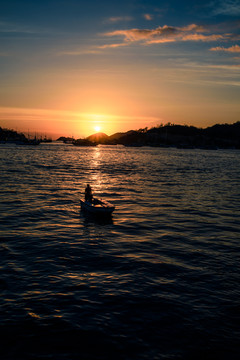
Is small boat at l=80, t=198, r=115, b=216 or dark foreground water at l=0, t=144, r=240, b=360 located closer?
dark foreground water at l=0, t=144, r=240, b=360

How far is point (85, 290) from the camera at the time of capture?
13.8 meters

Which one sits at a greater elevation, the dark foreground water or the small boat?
the small boat

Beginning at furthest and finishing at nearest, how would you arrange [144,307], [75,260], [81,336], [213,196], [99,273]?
[213,196] < [75,260] < [99,273] < [144,307] < [81,336]

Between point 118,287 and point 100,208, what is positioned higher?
point 100,208

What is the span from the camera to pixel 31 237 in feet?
72.0

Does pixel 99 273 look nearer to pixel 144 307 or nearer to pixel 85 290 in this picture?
pixel 85 290

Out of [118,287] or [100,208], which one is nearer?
[118,287]

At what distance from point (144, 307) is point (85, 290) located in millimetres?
2920

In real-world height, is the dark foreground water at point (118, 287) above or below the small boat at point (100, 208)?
below

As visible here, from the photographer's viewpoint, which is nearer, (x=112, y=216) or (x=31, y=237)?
(x=31, y=237)

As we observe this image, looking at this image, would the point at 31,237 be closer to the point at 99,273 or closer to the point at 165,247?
the point at 99,273

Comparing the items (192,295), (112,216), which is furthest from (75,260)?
(112,216)

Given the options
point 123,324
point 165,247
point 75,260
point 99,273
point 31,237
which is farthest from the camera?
point 31,237

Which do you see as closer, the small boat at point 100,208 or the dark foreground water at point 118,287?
the dark foreground water at point 118,287
